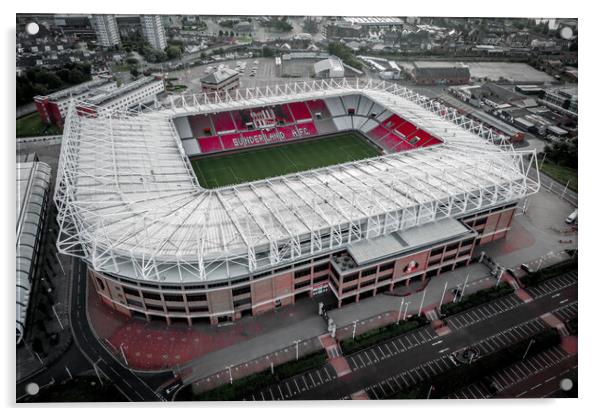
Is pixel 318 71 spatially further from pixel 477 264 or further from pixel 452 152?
pixel 477 264

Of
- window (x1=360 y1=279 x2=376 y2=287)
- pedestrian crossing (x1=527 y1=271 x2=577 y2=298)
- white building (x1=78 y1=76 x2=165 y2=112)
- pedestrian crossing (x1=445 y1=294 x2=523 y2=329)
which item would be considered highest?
white building (x1=78 y1=76 x2=165 y2=112)

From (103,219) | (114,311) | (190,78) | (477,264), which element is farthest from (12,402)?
(190,78)

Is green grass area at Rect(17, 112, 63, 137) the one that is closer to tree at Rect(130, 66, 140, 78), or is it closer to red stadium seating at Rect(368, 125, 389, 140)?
tree at Rect(130, 66, 140, 78)

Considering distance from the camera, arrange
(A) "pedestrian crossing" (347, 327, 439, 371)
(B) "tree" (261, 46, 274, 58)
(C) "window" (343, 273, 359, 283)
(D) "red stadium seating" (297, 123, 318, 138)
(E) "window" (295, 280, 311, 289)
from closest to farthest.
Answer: (A) "pedestrian crossing" (347, 327, 439, 371), (C) "window" (343, 273, 359, 283), (E) "window" (295, 280, 311, 289), (D) "red stadium seating" (297, 123, 318, 138), (B) "tree" (261, 46, 274, 58)

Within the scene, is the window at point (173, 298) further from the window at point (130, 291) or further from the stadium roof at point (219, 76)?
the stadium roof at point (219, 76)

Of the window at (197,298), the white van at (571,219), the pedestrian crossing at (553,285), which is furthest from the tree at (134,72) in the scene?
the pedestrian crossing at (553,285)

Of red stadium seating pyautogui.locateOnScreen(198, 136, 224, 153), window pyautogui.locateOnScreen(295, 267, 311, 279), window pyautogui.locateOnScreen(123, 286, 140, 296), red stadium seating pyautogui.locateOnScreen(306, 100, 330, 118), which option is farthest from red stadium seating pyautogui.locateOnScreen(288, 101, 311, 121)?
window pyautogui.locateOnScreen(123, 286, 140, 296)
